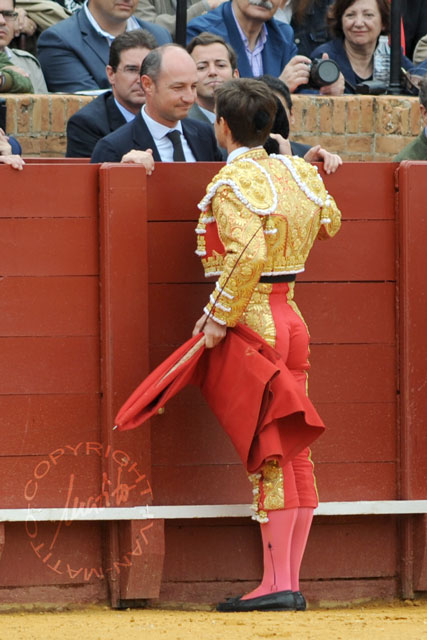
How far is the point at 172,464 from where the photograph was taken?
216 inches

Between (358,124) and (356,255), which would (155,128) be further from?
(358,124)

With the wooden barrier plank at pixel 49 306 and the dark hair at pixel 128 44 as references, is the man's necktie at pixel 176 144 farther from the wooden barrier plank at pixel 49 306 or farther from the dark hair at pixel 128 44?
the dark hair at pixel 128 44

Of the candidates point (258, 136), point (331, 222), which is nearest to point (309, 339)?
point (331, 222)

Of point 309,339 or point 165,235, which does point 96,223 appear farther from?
point 309,339

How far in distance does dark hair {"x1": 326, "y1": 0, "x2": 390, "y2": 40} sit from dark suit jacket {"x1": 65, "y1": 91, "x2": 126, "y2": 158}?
2408mm

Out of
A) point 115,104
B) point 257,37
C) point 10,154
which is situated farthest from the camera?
point 257,37

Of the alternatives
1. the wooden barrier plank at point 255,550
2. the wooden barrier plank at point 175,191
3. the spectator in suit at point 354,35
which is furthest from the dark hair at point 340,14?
the wooden barrier plank at point 255,550

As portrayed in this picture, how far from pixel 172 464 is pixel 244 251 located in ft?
3.19

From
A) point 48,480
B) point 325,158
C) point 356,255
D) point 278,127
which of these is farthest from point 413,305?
point 48,480

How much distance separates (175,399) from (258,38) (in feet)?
11.2

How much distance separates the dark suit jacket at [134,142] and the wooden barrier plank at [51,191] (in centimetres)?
29

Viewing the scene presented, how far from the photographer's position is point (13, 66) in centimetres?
770

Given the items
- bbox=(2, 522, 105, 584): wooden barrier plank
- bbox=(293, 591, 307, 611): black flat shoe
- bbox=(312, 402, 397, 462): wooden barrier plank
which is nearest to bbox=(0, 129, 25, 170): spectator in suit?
bbox=(2, 522, 105, 584): wooden barrier plank

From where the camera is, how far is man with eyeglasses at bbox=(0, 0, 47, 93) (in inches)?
300
